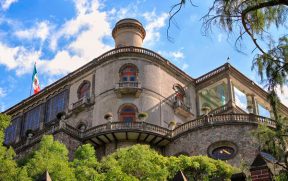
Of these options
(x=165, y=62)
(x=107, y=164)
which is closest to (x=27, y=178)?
(x=107, y=164)

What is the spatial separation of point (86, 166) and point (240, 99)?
1797 cm

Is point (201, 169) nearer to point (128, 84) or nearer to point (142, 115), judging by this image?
point (142, 115)

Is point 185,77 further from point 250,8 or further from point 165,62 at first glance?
point 250,8

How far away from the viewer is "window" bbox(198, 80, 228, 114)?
136 ft

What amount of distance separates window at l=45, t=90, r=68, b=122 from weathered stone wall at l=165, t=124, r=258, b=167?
11964 mm

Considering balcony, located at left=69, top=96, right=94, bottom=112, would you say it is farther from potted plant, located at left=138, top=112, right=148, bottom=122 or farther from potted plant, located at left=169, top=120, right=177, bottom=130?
potted plant, located at left=169, top=120, right=177, bottom=130

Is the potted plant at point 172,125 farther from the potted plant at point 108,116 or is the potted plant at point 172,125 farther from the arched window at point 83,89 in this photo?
the arched window at point 83,89

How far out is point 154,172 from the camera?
25125 mm

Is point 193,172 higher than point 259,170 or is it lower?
higher

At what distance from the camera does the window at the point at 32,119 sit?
43812mm

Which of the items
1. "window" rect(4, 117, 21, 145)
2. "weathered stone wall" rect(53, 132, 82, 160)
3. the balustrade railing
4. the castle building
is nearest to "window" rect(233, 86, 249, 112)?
the castle building

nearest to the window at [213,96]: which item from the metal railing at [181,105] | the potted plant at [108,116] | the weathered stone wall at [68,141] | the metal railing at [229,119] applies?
the metal railing at [181,105]

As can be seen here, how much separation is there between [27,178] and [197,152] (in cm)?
1259

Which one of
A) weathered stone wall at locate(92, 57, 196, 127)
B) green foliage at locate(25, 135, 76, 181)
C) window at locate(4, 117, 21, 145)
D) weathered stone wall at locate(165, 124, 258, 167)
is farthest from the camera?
window at locate(4, 117, 21, 145)
